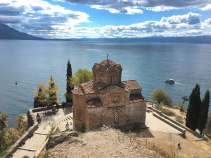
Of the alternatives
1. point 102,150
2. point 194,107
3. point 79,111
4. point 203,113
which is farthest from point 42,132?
point 203,113

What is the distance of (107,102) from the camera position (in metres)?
21.0

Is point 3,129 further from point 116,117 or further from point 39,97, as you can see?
point 116,117

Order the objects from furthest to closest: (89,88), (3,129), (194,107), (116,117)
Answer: (194,107)
(116,117)
(89,88)
(3,129)

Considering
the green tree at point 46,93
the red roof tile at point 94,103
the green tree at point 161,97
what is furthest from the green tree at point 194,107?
the green tree at point 46,93

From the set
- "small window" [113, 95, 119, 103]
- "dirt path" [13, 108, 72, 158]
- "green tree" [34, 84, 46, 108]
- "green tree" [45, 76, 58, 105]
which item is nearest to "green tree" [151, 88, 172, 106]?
"small window" [113, 95, 119, 103]

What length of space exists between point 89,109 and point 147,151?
971 cm

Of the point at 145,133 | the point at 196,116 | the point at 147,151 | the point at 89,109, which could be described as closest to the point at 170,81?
the point at 196,116

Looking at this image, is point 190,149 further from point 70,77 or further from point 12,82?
point 12,82

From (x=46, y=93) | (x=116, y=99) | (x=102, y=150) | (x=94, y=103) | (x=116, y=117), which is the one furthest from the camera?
(x=46, y=93)

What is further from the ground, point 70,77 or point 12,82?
point 70,77

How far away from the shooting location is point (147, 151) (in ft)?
40.6

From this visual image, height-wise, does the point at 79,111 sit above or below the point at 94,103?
below

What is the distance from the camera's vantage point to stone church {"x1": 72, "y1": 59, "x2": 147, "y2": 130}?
20859 mm

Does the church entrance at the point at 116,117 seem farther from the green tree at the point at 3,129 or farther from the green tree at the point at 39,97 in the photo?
the green tree at the point at 39,97
